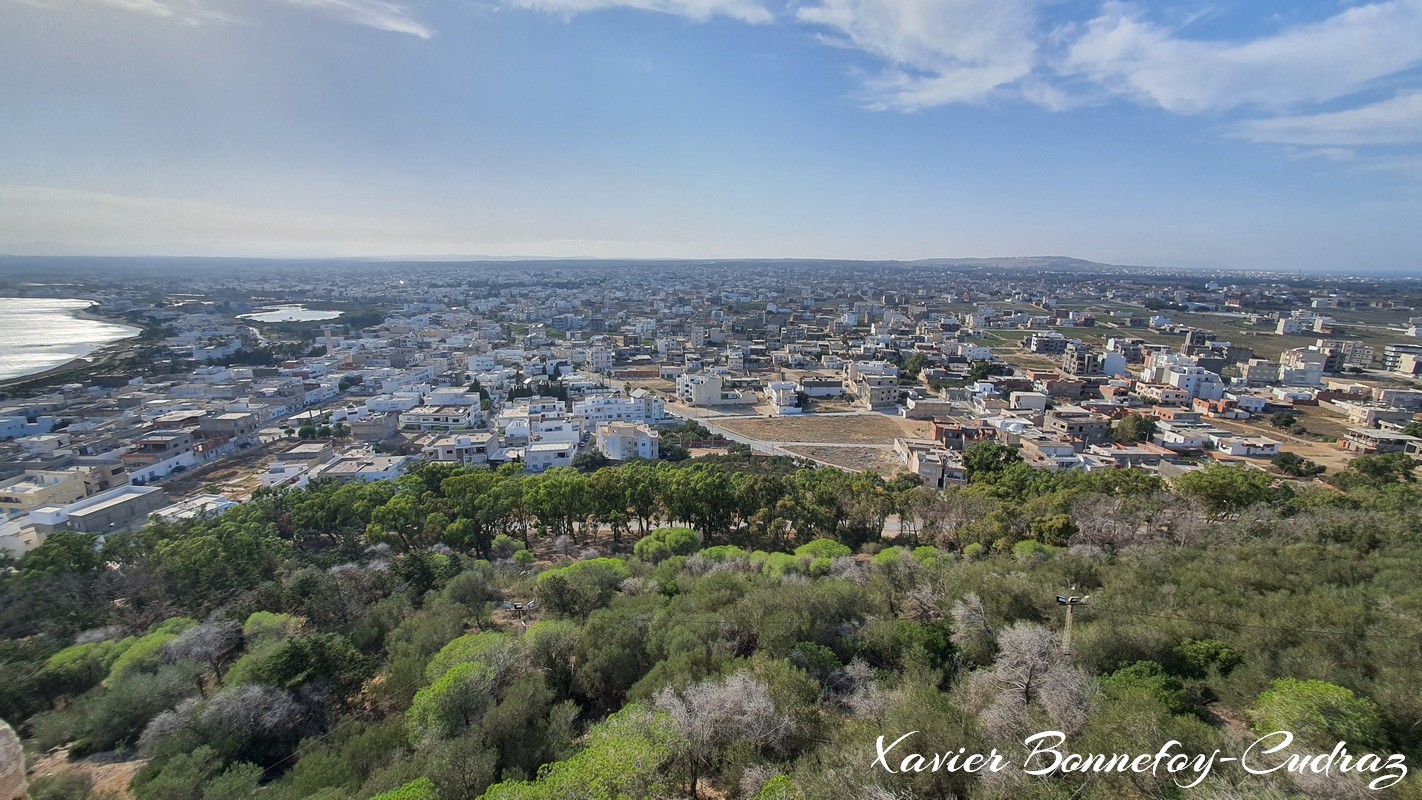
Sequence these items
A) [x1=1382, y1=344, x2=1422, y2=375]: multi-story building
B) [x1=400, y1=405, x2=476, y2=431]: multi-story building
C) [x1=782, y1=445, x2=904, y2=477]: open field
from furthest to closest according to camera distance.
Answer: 1. [x1=1382, y1=344, x2=1422, y2=375]: multi-story building
2. [x1=400, y1=405, x2=476, y2=431]: multi-story building
3. [x1=782, y1=445, x2=904, y2=477]: open field

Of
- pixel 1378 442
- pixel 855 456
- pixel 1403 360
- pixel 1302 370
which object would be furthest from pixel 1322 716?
pixel 1403 360

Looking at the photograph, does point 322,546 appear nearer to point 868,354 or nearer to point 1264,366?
point 868,354

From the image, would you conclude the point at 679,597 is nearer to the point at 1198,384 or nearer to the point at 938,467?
the point at 938,467

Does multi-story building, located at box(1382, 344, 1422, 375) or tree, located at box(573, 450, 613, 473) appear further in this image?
multi-story building, located at box(1382, 344, 1422, 375)

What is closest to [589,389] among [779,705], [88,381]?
[88,381]

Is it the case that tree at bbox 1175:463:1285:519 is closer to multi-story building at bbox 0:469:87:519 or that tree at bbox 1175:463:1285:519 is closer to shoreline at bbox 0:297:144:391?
multi-story building at bbox 0:469:87:519

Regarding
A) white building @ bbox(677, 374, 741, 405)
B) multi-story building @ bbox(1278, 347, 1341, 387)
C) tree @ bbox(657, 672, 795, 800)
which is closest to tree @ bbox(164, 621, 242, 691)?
tree @ bbox(657, 672, 795, 800)
